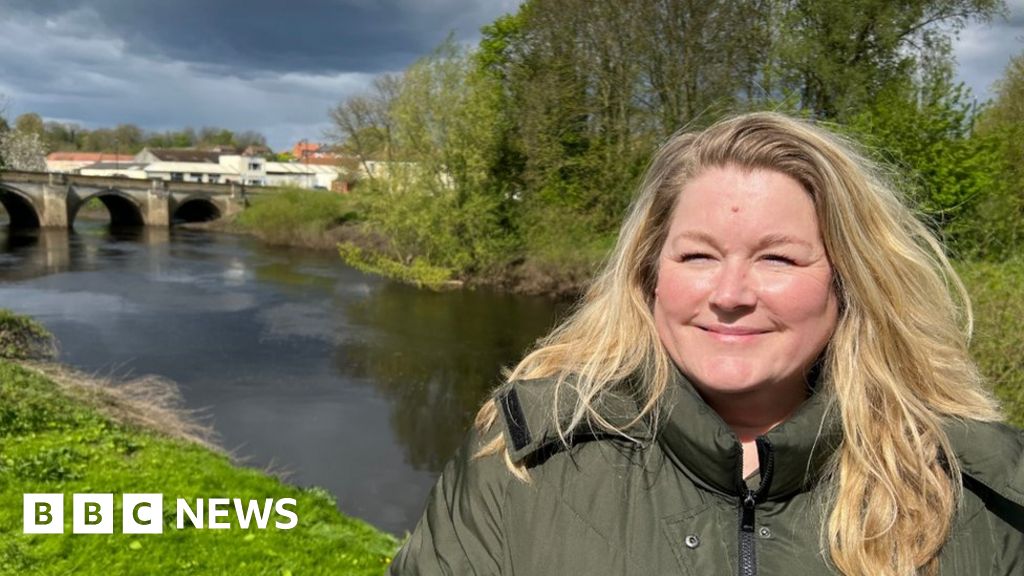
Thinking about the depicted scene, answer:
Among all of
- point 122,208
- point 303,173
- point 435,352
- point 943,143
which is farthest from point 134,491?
point 303,173

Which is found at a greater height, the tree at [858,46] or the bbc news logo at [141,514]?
the tree at [858,46]

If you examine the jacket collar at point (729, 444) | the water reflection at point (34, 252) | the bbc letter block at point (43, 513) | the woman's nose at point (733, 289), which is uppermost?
the woman's nose at point (733, 289)

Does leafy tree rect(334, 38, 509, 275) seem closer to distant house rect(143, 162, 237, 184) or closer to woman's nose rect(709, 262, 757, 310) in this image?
woman's nose rect(709, 262, 757, 310)

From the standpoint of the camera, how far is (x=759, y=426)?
158cm

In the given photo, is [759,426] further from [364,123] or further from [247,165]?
[247,165]

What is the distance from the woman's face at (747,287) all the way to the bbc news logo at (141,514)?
15.9 ft

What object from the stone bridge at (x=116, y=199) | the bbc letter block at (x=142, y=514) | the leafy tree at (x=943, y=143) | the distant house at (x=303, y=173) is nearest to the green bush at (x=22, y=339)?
the bbc letter block at (x=142, y=514)

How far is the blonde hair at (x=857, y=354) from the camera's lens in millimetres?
1464

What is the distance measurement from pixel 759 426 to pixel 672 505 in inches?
10.6

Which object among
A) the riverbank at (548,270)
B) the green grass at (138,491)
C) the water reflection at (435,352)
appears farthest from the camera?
the water reflection at (435,352)

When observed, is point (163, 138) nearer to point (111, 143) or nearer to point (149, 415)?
point (111, 143)

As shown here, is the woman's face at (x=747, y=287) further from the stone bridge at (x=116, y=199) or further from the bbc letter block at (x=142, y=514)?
the stone bridge at (x=116, y=199)

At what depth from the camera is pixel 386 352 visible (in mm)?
17391

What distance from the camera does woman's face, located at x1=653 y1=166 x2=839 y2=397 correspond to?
1.47 m
